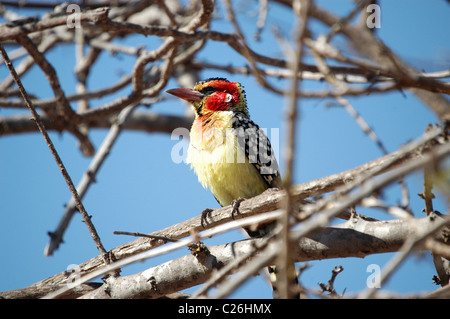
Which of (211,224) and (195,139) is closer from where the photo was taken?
(211,224)

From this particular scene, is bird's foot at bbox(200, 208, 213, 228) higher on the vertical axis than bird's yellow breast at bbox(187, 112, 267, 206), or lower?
lower

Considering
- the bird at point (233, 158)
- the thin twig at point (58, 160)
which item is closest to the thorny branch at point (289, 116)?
the thin twig at point (58, 160)

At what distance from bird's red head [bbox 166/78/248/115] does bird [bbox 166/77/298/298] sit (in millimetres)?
99

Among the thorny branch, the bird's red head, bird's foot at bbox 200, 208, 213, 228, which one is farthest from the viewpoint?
the bird's red head

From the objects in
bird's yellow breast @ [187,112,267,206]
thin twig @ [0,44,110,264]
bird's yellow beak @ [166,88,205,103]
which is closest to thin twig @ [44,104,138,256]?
bird's yellow beak @ [166,88,205,103]

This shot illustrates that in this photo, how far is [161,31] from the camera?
153 inches

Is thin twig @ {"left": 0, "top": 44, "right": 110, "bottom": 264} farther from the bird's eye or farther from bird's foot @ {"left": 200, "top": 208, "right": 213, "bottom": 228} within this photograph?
the bird's eye

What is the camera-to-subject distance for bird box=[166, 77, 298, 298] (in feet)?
13.3

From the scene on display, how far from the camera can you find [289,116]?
4.22 ft

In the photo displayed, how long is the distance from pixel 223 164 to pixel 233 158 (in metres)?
0.10

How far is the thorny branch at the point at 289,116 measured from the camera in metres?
1.57
